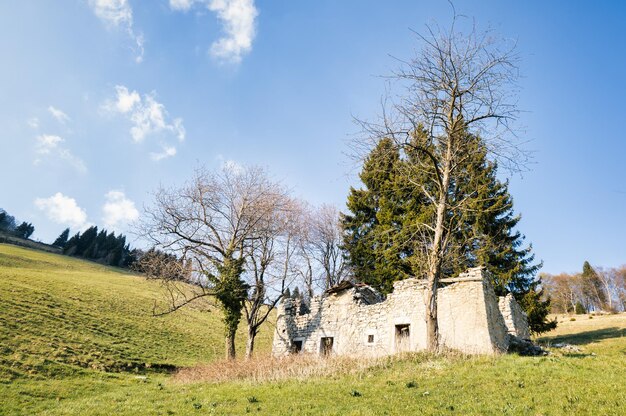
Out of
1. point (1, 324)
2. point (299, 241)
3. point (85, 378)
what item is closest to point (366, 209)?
point (299, 241)

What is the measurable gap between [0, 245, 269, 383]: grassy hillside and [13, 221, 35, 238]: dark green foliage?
69.6 m

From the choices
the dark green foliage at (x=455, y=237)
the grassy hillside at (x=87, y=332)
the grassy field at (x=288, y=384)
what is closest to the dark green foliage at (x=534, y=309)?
the dark green foliage at (x=455, y=237)

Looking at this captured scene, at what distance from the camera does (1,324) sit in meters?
18.6

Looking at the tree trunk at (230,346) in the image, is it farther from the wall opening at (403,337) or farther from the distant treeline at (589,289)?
the distant treeline at (589,289)

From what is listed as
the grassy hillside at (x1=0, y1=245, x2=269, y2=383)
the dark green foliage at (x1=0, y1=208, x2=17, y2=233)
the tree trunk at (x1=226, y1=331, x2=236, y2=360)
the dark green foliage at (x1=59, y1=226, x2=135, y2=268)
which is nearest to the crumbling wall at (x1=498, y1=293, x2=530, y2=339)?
the tree trunk at (x1=226, y1=331, x2=236, y2=360)

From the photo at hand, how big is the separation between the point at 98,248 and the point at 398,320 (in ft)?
286

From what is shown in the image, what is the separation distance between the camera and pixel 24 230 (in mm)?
92625

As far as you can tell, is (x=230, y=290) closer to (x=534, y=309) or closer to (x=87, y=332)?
(x=87, y=332)

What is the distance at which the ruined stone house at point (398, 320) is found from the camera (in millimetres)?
13828

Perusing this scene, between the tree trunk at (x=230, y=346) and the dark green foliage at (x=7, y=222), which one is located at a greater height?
the dark green foliage at (x=7, y=222)

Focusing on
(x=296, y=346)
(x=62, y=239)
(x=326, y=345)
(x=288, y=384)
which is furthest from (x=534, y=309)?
(x=62, y=239)

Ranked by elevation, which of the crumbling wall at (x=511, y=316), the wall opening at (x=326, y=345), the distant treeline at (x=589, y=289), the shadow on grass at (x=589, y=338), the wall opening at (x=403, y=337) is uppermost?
the crumbling wall at (x=511, y=316)

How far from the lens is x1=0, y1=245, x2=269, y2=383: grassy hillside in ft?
53.8

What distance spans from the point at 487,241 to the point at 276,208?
12854mm
